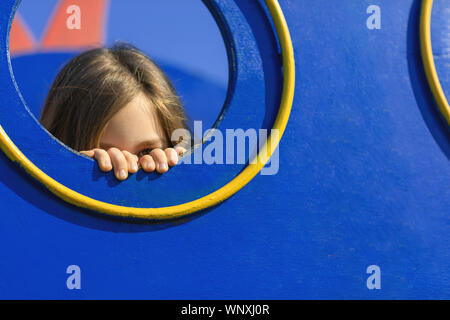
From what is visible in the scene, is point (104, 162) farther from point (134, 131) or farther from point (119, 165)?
point (134, 131)

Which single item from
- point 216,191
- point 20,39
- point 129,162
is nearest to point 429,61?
point 216,191

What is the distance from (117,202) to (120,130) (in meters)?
0.44

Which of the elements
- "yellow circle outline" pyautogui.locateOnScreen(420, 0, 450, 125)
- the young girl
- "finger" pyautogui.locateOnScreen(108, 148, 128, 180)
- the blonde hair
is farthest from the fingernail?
"yellow circle outline" pyautogui.locateOnScreen(420, 0, 450, 125)

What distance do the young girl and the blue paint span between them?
1.11 ft

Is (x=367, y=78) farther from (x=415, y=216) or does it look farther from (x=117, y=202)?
(x=117, y=202)

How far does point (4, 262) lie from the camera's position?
892mm

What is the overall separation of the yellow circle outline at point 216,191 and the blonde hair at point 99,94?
48 centimetres

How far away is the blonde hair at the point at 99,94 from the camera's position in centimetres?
139

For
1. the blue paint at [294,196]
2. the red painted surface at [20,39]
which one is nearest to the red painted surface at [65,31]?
the red painted surface at [20,39]

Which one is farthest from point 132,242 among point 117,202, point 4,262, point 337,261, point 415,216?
point 415,216

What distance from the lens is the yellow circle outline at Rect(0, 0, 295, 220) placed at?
879 mm

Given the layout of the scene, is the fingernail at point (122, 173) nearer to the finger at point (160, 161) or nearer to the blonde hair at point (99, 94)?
the finger at point (160, 161)

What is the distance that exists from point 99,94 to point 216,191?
0.62 m

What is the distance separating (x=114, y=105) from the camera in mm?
1383
